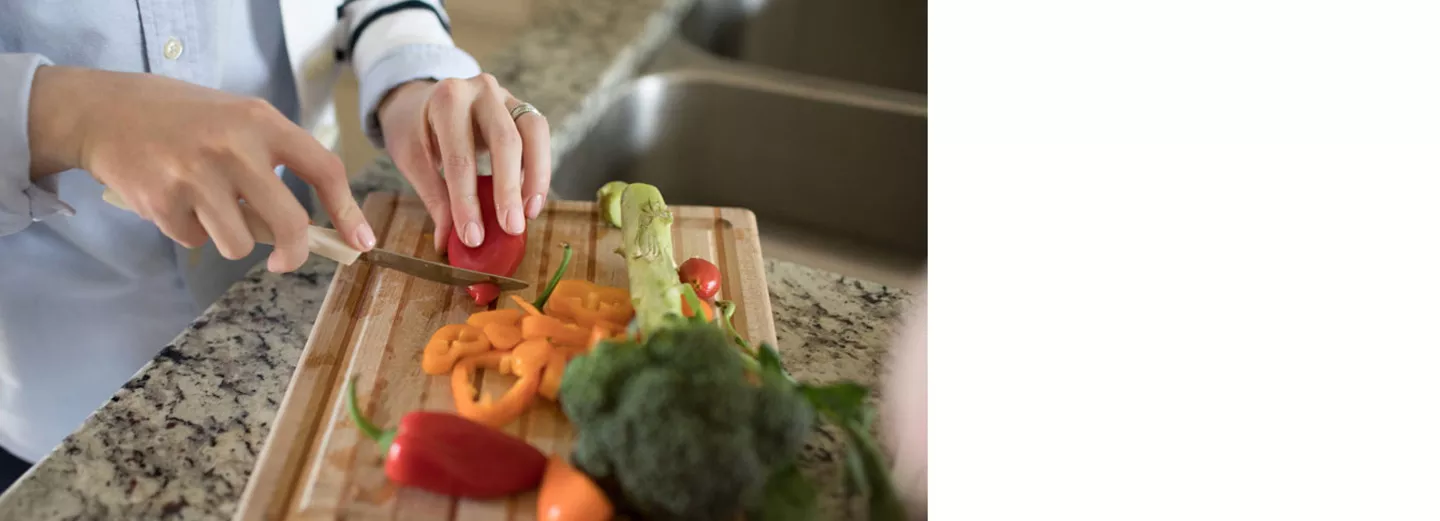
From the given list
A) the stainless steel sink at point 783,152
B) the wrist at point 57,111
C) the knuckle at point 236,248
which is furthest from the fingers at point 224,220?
the stainless steel sink at point 783,152

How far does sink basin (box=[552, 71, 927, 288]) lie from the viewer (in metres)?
1.41

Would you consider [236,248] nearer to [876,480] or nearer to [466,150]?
[466,150]

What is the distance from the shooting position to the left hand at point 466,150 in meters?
0.89

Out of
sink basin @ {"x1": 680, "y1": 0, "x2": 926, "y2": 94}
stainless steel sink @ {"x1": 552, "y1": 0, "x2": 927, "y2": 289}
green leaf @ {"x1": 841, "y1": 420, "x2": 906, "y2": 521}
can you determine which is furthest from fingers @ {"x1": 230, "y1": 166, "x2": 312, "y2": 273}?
sink basin @ {"x1": 680, "y1": 0, "x2": 926, "y2": 94}

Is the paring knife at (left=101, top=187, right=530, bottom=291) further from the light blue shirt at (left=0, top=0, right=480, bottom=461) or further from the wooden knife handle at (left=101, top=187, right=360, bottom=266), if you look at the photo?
the light blue shirt at (left=0, top=0, right=480, bottom=461)

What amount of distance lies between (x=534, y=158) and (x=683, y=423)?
48 cm

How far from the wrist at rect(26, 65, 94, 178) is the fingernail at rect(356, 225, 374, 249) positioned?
212 mm
